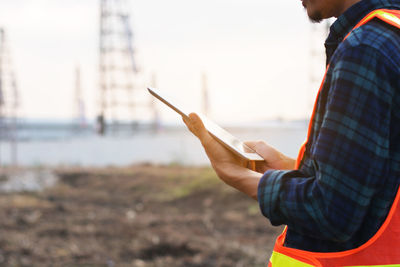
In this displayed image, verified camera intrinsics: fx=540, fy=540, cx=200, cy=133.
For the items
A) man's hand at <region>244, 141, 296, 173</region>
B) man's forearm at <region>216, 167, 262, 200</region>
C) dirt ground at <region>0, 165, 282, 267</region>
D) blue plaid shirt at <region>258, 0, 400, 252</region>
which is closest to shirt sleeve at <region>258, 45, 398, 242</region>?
blue plaid shirt at <region>258, 0, 400, 252</region>

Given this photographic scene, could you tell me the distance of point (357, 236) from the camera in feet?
3.91

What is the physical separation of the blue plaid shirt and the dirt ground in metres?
4.44

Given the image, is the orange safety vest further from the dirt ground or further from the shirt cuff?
the dirt ground

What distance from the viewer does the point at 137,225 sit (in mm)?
7121

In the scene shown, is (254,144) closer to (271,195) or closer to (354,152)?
(271,195)

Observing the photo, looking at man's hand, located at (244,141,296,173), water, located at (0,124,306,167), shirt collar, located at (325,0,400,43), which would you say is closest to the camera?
shirt collar, located at (325,0,400,43)

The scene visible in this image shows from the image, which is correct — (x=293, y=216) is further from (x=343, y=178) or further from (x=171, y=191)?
(x=171, y=191)

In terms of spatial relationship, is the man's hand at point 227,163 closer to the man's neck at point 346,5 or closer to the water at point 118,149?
the man's neck at point 346,5

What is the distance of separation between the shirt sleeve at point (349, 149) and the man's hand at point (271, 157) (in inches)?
16.6

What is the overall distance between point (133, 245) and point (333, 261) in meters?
5.22

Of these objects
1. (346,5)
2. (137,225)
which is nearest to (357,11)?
(346,5)

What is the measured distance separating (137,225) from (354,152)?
6.25 metres

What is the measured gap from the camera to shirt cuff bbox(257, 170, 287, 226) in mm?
1173

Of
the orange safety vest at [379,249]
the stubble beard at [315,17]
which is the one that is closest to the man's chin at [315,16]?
the stubble beard at [315,17]
